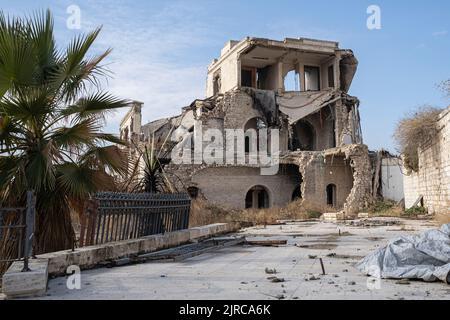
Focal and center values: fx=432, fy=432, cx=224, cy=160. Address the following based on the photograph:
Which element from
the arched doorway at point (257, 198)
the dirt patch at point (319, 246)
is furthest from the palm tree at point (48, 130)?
the arched doorway at point (257, 198)

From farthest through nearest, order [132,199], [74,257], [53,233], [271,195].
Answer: [271,195]
[132,199]
[53,233]
[74,257]

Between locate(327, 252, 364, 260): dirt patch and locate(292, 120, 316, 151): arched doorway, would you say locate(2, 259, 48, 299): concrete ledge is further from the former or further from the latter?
locate(292, 120, 316, 151): arched doorway

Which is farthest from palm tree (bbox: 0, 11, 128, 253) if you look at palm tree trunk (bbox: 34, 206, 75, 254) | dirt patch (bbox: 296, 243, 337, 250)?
dirt patch (bbox: 296, 243, 337, 250)

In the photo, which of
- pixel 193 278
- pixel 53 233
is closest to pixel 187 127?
pixel 53 233

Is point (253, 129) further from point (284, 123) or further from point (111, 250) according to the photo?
point (111, 250)

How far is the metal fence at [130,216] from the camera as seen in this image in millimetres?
6809

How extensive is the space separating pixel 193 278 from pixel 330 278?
5.49 ft

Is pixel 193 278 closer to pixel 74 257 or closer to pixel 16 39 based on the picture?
pixel 74 257

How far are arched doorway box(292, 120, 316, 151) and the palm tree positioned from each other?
2818 cm

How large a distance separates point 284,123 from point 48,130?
84.6ft
